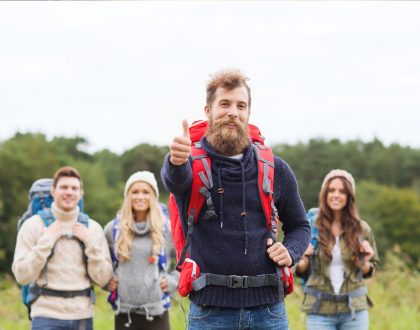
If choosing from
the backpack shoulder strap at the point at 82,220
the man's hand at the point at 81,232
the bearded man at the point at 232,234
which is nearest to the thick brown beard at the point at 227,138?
the bearded man at the point at 232,234

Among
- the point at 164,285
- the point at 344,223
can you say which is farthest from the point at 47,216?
the point at 344,223

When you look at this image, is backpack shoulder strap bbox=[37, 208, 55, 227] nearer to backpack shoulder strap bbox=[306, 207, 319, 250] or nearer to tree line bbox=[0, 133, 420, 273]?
backpack shoulder strap bbox=[306, 207, 319, 250]

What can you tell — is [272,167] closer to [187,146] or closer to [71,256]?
[187,146]

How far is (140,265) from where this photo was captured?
231 inches

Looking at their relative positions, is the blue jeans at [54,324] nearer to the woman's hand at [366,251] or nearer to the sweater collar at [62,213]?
the sweater collar at [62,213]

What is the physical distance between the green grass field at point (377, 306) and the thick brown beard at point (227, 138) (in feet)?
15.6

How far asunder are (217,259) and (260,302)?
0.97 feet

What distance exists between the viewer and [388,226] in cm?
6241

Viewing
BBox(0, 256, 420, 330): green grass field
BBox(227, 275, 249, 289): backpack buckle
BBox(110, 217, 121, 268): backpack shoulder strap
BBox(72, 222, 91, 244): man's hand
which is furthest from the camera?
BBox(0, 256, 420, 330): green grass field

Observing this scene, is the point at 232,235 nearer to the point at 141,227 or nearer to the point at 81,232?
the point at 81,232

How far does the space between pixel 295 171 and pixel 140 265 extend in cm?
6526

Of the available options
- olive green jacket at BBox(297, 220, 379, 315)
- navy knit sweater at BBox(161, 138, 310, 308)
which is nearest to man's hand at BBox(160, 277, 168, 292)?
olive green jacket at BBox(297, 220, 379, 315)

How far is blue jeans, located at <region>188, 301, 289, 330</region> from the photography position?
3256 millimetres

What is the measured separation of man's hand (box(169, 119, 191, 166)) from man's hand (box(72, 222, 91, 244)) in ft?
8.73
